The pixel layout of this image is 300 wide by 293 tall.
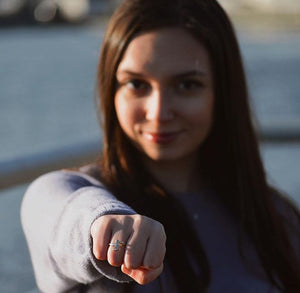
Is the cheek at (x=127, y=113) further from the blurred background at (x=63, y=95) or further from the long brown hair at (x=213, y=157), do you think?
the blurred background at (x=63, y=95)

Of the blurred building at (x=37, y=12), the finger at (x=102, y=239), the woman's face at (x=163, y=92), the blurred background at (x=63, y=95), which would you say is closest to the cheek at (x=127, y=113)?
the woman's face at (x=163, y=92)

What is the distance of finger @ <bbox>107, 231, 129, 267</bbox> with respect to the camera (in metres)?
0.73

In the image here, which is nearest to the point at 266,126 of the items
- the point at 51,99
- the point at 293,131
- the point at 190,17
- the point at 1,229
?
the point at 293,131

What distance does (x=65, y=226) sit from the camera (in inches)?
34.9

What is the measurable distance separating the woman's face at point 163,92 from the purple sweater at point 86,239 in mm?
102

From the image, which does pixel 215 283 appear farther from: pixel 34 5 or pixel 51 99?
pixel 34 5

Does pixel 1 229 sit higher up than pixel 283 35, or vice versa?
pixel 1 229

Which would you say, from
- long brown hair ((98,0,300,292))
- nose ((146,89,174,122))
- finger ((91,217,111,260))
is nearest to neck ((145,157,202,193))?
long brown hair ((98,0,300,292))

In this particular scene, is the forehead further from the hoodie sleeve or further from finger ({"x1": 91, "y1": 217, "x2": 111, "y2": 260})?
finger ({"x1": 91, "y1": 217, "x2": 111, "y2": 260})

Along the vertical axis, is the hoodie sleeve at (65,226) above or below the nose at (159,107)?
below

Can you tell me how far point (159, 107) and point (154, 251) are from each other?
0.40 meters

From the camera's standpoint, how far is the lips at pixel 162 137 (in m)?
1.12

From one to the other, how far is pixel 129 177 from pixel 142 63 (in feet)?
0.57

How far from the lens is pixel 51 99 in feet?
26.1
